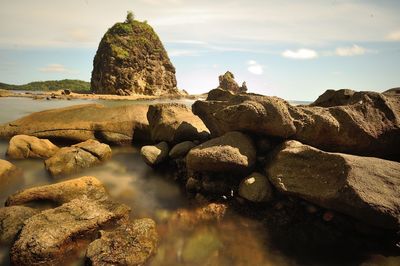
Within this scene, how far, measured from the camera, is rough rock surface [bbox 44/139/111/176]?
9.72 m

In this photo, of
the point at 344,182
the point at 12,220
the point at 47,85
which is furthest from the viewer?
the point at 47,85

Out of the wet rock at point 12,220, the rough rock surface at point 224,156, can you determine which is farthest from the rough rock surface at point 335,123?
the wet rock at point 12,220

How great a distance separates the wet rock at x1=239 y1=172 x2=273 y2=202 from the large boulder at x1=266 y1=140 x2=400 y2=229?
9.6 inches

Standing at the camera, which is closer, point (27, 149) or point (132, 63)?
point (27, 149)

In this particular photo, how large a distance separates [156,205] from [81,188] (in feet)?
7.00

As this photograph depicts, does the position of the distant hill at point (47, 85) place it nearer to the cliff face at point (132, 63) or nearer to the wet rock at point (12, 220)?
the cliff face at point (132, 63)

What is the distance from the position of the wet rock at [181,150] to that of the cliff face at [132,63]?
76590 millimetres

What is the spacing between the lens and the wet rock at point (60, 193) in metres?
7.15

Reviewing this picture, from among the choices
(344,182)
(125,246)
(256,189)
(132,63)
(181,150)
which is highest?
(132,63)

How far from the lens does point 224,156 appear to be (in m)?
7.77

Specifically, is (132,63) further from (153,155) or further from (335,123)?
(335,123)

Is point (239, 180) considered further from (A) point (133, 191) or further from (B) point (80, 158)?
(B) point (80, 158)

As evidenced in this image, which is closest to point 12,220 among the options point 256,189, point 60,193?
point 60,193

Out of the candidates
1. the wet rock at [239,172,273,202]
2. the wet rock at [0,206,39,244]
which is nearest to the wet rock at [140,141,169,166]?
the wet rock at [239,172,273,202]
